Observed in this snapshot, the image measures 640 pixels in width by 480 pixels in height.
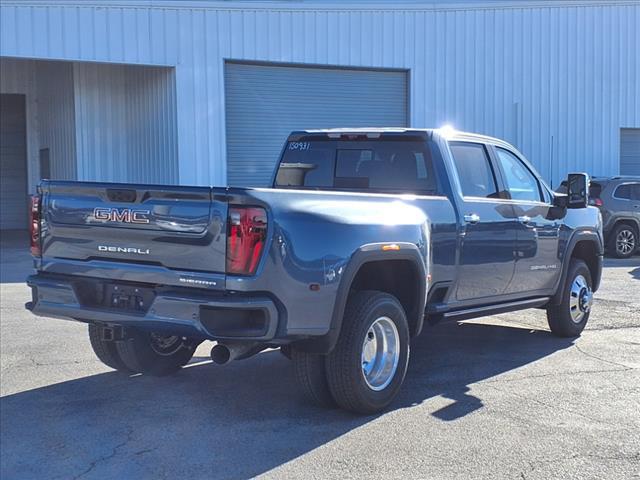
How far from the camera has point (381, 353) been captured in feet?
19.2

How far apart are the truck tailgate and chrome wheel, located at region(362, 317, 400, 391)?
142cm

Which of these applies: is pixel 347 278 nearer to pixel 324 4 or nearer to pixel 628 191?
pixel 628 191

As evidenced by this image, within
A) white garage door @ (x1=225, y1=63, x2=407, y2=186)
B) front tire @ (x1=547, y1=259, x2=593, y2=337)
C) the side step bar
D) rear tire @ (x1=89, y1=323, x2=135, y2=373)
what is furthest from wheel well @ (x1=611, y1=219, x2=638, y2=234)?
rear tire @ (x1=89, y1=323, x2=135, y2=373)

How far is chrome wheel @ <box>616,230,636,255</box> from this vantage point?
16.8 m

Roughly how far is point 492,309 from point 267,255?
9.83 ft

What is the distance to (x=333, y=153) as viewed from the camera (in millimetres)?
7266

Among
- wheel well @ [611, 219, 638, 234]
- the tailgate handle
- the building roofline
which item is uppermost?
the building roofline

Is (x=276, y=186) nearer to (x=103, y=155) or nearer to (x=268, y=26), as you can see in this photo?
(x=268, y=26)

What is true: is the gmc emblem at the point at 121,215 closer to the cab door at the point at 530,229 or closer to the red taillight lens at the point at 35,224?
the red taillight lens at the point at 35,224

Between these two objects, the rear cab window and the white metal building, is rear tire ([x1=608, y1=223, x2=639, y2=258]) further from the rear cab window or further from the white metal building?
the rear cab window

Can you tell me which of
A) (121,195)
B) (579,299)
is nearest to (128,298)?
(121,195)

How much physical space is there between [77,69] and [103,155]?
2.26 meters

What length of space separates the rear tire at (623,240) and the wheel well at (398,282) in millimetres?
11853

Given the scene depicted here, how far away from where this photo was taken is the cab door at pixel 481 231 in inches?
261
